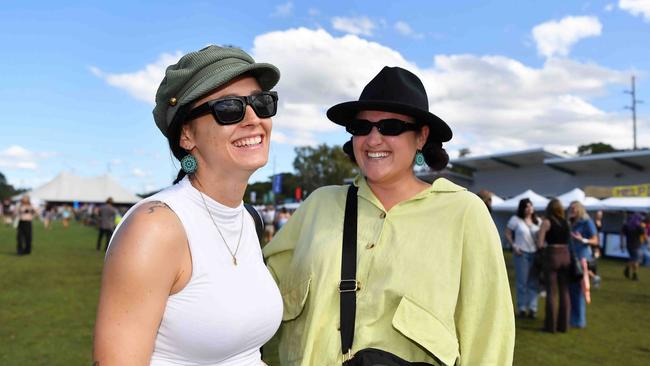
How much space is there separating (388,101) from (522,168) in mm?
39232

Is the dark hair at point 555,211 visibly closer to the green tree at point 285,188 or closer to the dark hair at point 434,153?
the dark hair at point 434,153

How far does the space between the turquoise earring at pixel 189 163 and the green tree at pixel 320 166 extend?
2656 inches

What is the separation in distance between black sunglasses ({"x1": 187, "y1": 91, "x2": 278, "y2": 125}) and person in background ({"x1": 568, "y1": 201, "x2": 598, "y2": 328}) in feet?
26.0

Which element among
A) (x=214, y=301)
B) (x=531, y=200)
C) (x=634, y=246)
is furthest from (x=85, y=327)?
(x=531, y=200)

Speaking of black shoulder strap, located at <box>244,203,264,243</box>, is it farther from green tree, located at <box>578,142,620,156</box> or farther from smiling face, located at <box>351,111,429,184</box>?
green tree, located at <box>578,142,620,156</box>

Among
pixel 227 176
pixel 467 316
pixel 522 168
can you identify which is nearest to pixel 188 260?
pixel 227 176

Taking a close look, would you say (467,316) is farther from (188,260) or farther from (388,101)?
(188,260)

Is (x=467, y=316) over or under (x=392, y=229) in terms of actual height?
under

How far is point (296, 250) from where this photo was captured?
268 cm

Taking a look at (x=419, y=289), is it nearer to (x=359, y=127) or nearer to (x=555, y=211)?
(x=359, y=127)

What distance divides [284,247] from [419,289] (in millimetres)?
819

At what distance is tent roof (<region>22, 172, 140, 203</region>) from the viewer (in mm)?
70188

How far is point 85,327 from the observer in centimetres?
767

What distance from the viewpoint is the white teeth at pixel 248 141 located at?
198 centimetres
